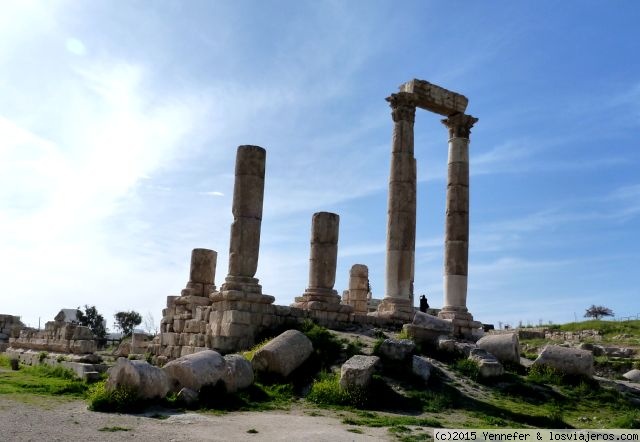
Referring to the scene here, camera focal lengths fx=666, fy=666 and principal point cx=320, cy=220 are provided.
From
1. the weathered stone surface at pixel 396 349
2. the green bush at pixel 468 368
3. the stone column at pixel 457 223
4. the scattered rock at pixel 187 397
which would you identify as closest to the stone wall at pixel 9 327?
the stone column at pixel 457 223

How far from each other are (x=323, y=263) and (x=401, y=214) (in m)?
3.92

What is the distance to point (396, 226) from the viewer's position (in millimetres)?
22422

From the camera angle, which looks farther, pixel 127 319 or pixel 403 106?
pixel 127 319

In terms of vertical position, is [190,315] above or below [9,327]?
above

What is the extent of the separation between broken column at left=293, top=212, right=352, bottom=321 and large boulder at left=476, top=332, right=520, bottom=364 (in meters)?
4.50

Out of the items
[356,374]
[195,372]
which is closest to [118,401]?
[195,372]

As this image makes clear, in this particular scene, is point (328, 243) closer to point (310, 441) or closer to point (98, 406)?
point (98, 406)

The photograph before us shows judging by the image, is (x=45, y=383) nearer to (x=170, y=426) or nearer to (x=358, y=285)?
(x=170, y=426)

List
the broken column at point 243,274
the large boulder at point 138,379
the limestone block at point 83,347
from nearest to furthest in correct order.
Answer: the large boulder at point 138,379 → the broken column at point 243,274 → the limestone block at point 83,347

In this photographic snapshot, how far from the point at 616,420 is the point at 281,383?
21.3 feet

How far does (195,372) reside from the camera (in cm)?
1260

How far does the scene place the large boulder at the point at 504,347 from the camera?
16500 millimetres

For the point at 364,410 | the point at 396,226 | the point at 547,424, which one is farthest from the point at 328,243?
the point at 547,424

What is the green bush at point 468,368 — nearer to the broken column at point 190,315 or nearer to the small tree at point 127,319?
the broken column at point 190,315
